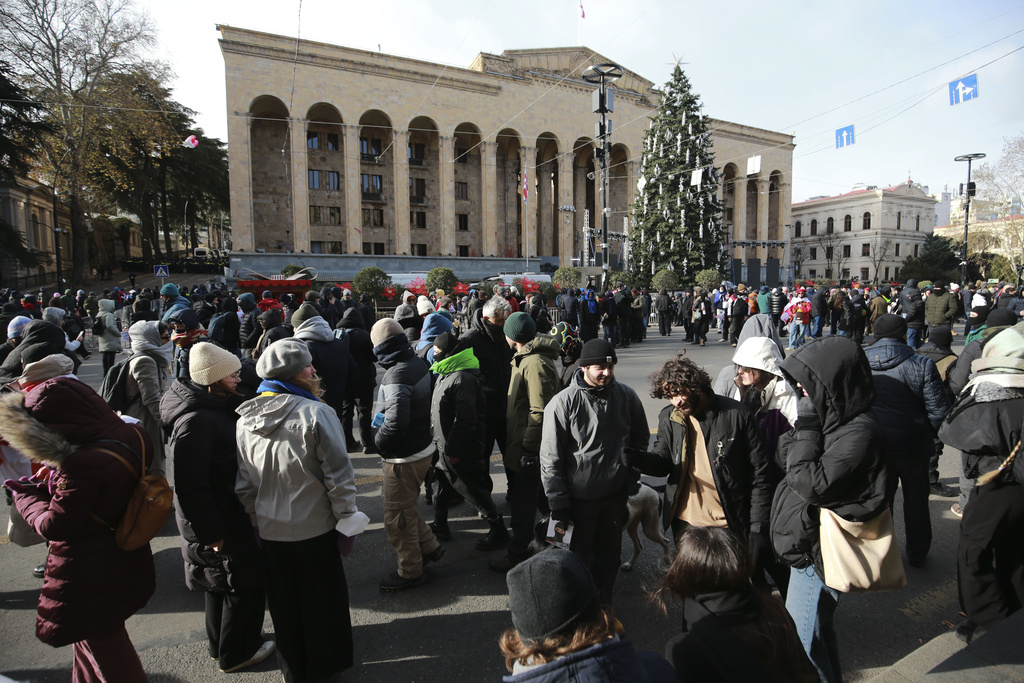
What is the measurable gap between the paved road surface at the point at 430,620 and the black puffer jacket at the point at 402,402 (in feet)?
3.40

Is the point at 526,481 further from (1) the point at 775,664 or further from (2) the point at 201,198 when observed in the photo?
(2) the point at 201,198

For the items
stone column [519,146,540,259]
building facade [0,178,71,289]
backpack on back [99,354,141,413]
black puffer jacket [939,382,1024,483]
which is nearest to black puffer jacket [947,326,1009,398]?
black puffer jacket [939,382,1024,483]

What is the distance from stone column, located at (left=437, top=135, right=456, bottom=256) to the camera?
40750mm

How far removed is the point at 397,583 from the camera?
12.5 feet

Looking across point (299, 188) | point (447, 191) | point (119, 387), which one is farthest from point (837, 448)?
point (447, 191)

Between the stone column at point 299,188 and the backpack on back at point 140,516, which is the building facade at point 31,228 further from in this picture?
the backpack on back at point 140,516

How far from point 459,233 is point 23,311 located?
3652 cm

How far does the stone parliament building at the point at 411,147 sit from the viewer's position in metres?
35.5

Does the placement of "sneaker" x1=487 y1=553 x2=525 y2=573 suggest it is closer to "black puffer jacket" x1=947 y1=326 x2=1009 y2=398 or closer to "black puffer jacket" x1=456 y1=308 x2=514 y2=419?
"black puffer jacket" x1=456 y1=308 x2=514 y2=419

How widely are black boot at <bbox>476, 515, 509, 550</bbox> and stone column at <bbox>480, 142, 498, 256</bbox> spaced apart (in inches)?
1549

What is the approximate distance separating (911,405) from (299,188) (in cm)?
3883

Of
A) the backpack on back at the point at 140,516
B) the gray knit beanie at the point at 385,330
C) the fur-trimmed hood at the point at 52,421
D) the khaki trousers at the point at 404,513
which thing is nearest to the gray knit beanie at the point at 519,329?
the gray knit beanie at the point at 385,330

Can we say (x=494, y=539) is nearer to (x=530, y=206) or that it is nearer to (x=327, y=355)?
(x=327, y=355)

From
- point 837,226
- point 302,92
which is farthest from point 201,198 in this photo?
point 837,226
